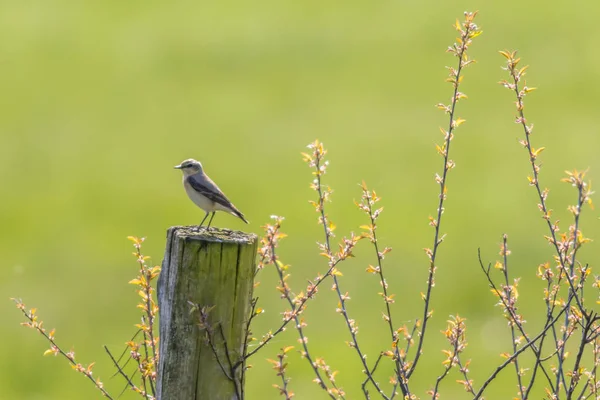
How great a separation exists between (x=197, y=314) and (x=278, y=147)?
17.2 m

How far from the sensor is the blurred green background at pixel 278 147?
15.3 meters

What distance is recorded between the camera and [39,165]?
814 inches

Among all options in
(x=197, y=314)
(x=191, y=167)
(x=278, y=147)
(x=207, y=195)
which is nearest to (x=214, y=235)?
(x=197, y=314)

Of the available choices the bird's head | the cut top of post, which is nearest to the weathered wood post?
the cut top of post

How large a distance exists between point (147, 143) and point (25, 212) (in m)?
3.78

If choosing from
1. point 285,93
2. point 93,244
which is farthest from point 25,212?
point 285,93

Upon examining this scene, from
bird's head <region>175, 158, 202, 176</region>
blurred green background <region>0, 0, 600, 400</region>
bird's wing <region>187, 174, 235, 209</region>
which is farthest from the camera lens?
blurred green background <region>0, 0, 600, 400</region>

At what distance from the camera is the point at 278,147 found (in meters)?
21.4

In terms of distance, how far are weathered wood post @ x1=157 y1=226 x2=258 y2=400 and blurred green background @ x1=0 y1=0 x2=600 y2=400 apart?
8469mm

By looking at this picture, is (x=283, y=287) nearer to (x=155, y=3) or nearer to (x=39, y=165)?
(x=39, y=165)

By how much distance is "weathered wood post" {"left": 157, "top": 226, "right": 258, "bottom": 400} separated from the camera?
4266mm

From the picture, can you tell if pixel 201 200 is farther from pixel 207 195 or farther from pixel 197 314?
pixel 197 314

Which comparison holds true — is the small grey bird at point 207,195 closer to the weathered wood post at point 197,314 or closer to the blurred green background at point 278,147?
the weathered wood post at point 197,314

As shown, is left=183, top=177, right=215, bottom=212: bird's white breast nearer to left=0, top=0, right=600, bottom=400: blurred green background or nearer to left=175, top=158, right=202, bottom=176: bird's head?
left=175, top=158, right=202, bottom=176: bird's head
